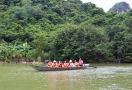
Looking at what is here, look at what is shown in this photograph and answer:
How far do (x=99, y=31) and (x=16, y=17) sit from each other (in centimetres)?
1872

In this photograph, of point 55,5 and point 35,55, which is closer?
point 35,55

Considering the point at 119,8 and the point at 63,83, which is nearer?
the point at 63,83

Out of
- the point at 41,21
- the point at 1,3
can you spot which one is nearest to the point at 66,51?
the point at 41,21

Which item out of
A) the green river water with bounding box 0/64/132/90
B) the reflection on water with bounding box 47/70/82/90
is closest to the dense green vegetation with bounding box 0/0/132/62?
the green river water with bounding box 0/64/132/90

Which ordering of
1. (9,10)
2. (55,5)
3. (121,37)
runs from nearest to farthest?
(121,37) < (9,10) < (55,5)

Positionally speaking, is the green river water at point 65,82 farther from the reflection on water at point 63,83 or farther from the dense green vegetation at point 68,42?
the dense green vegetation at point 68,42

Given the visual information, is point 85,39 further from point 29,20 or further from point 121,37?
point 29,20

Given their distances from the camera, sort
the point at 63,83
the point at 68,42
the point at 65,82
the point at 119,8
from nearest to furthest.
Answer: the point at 63,83 → the point at 65,82 → the point at 68,42 → the point at 119,8

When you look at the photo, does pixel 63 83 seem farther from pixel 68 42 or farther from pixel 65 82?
pixel 68 42

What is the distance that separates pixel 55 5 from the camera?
59.5 meters

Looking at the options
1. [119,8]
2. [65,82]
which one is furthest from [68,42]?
[119,8]

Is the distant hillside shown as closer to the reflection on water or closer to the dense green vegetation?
the dense green vegetation

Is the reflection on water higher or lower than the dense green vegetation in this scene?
lower

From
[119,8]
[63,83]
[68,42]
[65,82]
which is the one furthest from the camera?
[119,8]
